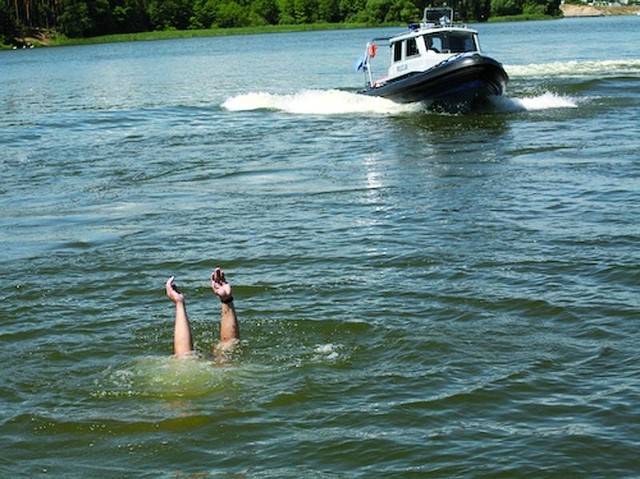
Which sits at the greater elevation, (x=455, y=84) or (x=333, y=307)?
(x=455, y=84)

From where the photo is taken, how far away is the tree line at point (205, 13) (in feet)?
435

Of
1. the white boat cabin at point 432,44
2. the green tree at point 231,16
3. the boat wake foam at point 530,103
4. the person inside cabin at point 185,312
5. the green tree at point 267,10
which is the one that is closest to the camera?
the person inside cabin at point 185,312

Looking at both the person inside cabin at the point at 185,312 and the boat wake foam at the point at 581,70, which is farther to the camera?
the boat wake foam at the point at 581,70

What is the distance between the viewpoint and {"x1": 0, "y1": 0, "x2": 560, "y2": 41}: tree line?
132625 mm

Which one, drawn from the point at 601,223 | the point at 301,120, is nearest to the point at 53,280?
the point at 601,223

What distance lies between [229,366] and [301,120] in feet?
68.4

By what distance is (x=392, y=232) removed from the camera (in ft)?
45.0

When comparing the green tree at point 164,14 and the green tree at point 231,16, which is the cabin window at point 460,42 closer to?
the green tree at point 164,14

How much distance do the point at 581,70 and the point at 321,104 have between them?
13.9 metres

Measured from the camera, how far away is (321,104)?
32.3m

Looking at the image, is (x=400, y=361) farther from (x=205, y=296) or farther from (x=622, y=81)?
(x=622, y=81)

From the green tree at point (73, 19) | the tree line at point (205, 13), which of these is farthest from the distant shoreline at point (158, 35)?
the tree line at point (205, 13)

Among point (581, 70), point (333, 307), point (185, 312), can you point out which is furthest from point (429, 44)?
point (185, 312)

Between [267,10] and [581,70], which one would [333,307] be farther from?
[267,10]
